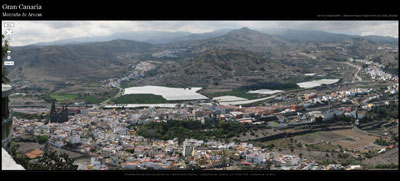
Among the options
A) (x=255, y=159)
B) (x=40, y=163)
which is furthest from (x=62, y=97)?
(x=40, y=163)

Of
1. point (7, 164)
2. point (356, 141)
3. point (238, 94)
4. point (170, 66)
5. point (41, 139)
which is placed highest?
point (170, 66)

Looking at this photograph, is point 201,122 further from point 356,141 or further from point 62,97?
point 62,97

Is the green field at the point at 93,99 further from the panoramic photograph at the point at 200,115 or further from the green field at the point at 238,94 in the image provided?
the green field at the point at 238,94

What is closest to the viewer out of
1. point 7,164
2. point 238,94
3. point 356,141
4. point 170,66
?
point 7,164

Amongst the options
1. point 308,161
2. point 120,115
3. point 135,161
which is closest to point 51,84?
point 120,115

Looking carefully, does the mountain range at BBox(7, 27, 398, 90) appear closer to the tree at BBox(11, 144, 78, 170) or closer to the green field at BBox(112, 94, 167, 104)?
the green field at BBox(112, 94, 167, 104)
